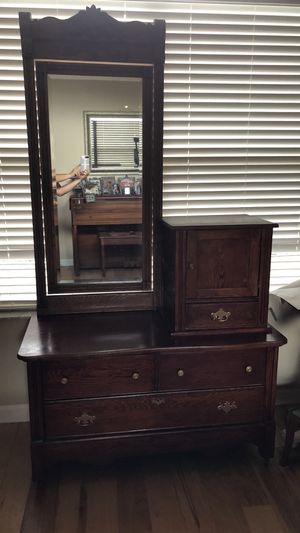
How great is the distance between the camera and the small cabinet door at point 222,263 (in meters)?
1.77

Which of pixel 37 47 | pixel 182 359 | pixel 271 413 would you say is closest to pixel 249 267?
pixel 182 359

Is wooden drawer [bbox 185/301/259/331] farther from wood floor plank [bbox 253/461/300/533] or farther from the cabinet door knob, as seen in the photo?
wood floor plank [bbox 253/461/300/533]

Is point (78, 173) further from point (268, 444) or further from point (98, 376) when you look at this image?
point (268, 444)

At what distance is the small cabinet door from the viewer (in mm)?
1767

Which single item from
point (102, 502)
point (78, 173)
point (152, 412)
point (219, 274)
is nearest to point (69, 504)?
point (102, 502)

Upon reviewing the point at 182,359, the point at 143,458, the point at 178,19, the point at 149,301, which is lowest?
the point at 143,458

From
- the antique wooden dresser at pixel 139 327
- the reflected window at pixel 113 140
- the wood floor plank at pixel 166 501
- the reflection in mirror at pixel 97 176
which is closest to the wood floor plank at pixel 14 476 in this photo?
the antique wooden dresser at pixel 139 327

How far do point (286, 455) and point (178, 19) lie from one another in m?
1.99

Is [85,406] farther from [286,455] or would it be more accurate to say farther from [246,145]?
[246,145]

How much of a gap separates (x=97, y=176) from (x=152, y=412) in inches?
40.8

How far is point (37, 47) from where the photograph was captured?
5.96ft

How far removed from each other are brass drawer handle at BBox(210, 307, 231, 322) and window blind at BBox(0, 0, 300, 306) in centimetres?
57

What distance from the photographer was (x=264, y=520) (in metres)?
1.65

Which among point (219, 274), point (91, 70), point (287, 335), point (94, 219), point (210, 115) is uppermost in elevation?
point (91, 70)
